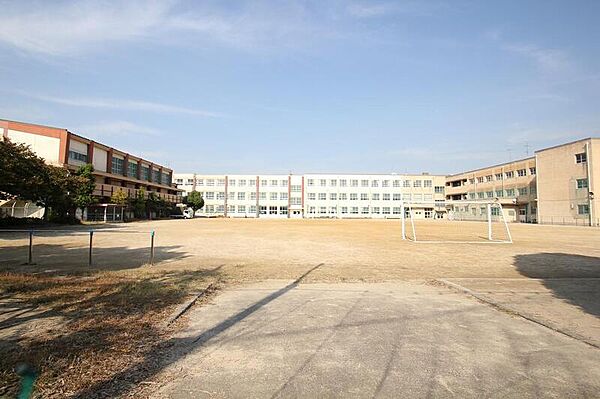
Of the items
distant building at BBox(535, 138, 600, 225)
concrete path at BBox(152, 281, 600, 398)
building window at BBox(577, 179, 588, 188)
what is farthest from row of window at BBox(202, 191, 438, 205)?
concrete path at BBox(152, 281, 600, 398)

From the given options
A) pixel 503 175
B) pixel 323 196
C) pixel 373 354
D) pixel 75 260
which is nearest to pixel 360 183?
pixel 323 196

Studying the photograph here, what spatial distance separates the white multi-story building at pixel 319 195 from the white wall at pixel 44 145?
53616 millimetres

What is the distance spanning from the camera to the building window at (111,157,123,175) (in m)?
58.1

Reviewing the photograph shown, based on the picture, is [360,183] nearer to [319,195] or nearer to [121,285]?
[319,195]

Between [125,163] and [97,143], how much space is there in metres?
9.50

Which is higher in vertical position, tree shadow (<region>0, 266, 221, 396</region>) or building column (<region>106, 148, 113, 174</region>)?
building column (<region>106, 148, 113, 174</region>)

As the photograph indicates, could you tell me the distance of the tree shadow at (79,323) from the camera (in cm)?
349

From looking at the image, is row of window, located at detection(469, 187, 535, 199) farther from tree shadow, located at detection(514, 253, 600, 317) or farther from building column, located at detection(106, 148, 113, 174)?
building column, located at detection(106, 148, 113, 174)

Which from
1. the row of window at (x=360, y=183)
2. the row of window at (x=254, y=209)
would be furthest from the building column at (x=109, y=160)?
the row of window at (x=360, y=183)

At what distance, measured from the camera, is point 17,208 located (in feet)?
129

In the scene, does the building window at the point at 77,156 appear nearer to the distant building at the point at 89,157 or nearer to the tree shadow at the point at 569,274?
the distant building at the point at 89,157

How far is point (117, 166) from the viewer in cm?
5934

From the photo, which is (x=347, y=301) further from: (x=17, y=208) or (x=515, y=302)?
(x=17, y=208)

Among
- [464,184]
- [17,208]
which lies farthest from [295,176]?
[17,208]
